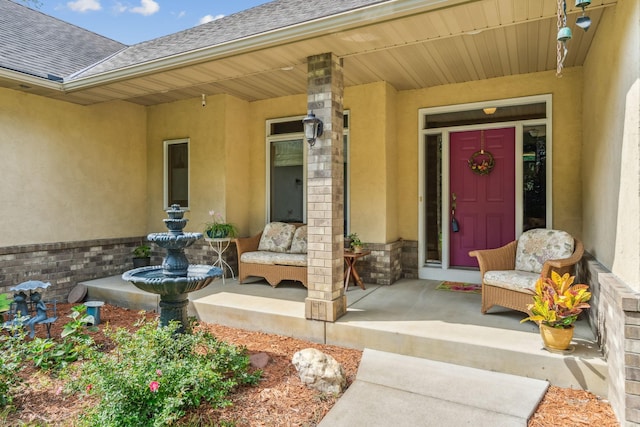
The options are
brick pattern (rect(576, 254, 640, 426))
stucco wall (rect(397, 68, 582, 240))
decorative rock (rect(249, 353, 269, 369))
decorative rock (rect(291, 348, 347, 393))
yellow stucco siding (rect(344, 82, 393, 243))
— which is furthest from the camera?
yellow stucco siding (rect(344, 82, 393, 243))

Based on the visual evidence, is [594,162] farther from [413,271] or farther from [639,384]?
[413,271]

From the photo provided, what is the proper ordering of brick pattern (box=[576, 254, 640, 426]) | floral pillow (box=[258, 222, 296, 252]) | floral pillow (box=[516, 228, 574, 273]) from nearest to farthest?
brick pattern (box=[576, 254, 640, 426]) → floral pillow (box=[516, 228, 574, 273]) → floral pillow (box=[258, 222, 296, 252])

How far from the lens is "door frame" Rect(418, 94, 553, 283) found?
4.91 m

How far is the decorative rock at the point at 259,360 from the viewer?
3.30 m

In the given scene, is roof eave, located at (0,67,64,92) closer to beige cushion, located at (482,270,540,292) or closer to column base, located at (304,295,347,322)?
column base, located at (304,295,347,322)

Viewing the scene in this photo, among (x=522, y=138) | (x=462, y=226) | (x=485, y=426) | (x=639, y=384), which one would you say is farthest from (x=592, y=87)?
(x=485, y=426)

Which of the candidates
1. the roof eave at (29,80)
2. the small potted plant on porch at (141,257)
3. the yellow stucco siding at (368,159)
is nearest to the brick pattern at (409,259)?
the yellow stucco siding at (368,159)

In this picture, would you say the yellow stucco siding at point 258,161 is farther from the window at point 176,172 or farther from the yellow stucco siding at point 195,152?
the window at point 176,172

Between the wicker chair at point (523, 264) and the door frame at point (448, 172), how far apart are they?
951 mm

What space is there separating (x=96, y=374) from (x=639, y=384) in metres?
3.38

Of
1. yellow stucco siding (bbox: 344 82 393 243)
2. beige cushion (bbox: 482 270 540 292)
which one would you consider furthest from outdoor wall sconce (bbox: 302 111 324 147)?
beige cushion (bbox: 482 270 540 292)

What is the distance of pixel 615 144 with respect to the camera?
290 centimetres

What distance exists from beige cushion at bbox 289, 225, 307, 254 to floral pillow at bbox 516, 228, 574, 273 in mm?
2736

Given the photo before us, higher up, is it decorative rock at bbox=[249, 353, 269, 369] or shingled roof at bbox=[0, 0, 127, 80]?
shingled roof at bbox=[0, 0, 127, 80]
